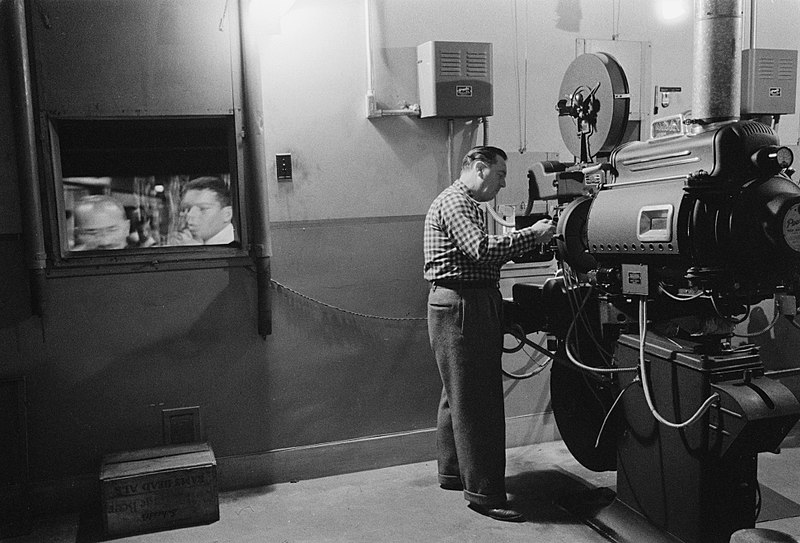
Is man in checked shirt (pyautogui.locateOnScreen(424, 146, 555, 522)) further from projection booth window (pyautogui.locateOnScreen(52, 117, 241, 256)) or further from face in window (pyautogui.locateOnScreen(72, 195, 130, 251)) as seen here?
face in window (pyautogui.locateOnScreen(72, 195, 130, 251))

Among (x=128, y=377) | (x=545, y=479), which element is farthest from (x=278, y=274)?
(x=545, y=479)

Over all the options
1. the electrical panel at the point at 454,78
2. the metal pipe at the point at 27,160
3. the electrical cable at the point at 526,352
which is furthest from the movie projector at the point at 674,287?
the metal pipe at the point at 27,160

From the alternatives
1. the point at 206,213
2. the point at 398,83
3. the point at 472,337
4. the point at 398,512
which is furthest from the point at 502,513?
the point at 398,83

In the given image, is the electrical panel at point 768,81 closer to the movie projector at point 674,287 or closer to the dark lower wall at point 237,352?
the movie projector at point 674,287

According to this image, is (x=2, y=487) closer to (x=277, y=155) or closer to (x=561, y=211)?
(x=277, y=155)

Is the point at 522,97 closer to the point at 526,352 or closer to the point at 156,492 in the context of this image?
the point at 526,352

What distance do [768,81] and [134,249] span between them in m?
3.54

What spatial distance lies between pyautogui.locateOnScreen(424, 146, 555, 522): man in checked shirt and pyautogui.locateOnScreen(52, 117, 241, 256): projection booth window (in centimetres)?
111

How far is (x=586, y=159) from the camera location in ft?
10.2

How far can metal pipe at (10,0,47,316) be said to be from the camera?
10.5 feet

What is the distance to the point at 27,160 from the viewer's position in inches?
128

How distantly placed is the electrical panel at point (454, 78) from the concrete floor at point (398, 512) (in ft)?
6.17

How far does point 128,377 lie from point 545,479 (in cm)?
211

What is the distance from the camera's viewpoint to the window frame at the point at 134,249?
3.37m
